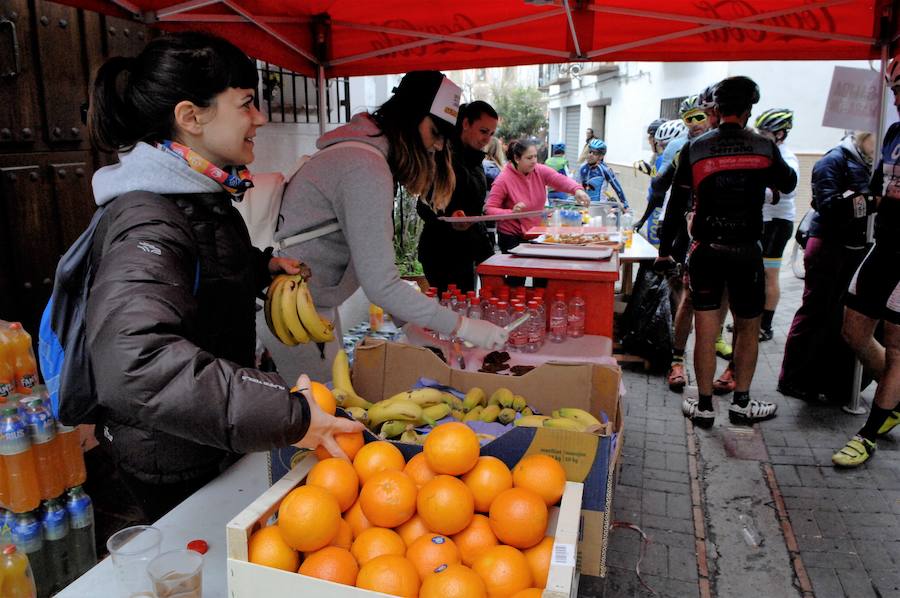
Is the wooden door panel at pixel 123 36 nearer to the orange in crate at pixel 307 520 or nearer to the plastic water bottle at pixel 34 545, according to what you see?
the plastic water bottle at pixel 34 545

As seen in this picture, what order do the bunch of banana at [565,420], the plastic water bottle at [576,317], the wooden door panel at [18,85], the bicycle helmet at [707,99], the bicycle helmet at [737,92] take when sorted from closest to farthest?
the bunch of banana at [565,420] < the wooden door panel at [18,85] < the plastic water bottle at [576,317] < the bicycle helmet at [737,92] < the bicycle helmet at [707,99]

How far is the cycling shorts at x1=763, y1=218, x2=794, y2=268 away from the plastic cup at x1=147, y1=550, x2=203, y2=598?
6161 millimetres

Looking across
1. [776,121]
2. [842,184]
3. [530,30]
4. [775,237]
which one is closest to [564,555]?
[530,30]

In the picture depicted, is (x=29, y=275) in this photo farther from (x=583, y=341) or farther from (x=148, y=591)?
(x=583, y=341)

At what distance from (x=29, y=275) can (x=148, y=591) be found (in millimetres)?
2558

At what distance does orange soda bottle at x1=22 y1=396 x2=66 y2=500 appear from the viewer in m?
2.49

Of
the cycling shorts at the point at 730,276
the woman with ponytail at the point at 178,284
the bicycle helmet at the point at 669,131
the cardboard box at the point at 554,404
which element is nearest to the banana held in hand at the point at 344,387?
the cardboard box at the point at 554,404

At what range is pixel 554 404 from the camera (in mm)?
2154

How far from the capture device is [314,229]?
2703 mm

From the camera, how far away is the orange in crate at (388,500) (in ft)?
4.46

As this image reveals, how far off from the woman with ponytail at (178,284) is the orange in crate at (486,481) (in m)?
0.30

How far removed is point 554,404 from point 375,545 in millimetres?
997

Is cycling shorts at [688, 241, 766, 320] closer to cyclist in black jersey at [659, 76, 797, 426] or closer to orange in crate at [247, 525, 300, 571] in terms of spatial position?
cyclist in black jersey at [659, 76, 797, 426]

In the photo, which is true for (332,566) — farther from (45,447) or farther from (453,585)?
(45,447)
